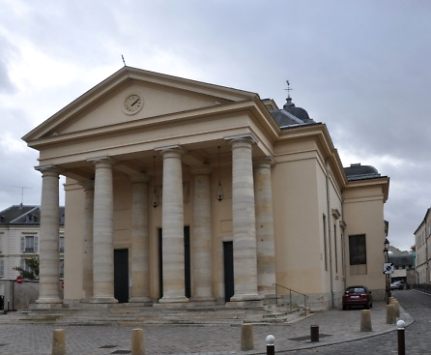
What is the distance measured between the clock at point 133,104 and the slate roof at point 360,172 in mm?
22440

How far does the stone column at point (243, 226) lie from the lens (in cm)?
2364

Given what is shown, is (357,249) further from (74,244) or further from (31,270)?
(31,270)

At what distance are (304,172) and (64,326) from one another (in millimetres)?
13059

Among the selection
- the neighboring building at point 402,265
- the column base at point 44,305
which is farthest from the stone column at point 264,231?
the neighboring building at point 402,265

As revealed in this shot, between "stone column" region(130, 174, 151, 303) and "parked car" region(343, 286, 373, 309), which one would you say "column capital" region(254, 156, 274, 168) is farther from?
"parked car" region(343, 286, 373, 309)

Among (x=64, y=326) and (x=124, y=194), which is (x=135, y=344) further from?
(x=124, y=194)

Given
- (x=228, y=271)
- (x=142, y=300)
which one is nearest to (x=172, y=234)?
(x=228, y=271)

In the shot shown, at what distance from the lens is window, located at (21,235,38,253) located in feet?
208

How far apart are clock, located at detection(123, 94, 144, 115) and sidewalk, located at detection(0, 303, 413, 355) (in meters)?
10.0

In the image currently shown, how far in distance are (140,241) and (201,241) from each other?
3635mm

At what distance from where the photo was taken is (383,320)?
70.5 feet

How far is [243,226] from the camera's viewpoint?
2400 cm

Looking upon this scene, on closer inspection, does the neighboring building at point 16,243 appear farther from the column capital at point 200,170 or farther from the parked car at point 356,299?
the parked car at point 356,299

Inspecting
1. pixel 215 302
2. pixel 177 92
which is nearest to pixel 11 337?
pixel 215 302
